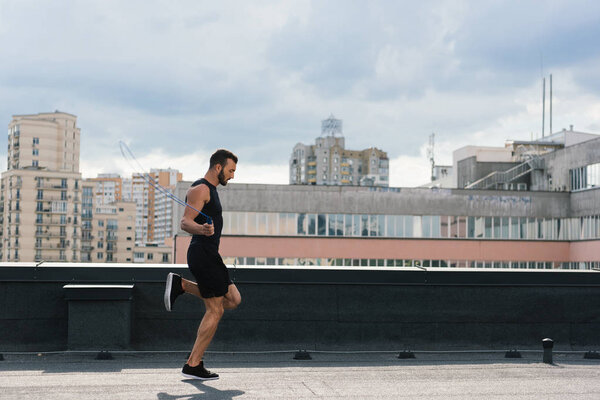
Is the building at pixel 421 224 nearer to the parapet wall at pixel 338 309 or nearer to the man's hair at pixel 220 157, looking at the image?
the parapet wall at pixel 338 309

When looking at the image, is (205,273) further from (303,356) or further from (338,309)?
(338,309)

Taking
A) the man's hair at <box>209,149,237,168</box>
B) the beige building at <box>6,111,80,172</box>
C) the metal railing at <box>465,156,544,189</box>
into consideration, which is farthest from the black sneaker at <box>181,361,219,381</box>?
the beige building at <box>6,111,80,172</box>

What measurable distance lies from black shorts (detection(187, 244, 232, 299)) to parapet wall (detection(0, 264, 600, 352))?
1389 mm

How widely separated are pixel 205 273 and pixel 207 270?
31 mm

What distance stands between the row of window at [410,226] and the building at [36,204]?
99.9 meters

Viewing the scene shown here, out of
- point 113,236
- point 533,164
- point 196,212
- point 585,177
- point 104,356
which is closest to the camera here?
point 196,212

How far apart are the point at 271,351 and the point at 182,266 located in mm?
1305

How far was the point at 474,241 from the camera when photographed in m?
A: 69.9

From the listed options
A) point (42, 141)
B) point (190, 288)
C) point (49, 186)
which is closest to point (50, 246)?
point (49, 186)

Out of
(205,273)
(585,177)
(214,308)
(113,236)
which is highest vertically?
(585,177)

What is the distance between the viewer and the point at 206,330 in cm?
657

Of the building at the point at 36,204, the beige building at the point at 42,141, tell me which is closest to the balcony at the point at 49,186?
the building at the point at 36,204

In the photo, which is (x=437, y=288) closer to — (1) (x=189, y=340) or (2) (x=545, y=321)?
(2) (x=545, y=321)

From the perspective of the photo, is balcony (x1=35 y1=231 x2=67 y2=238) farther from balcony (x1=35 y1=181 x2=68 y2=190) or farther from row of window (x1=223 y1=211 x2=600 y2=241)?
row of window (x1=223 y1=211 x2=600 y2=241)
